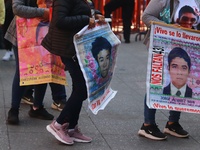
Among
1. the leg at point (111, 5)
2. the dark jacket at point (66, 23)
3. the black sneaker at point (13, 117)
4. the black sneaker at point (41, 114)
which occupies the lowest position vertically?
the black sneaker at point (41, 114)

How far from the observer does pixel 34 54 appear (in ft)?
19.3

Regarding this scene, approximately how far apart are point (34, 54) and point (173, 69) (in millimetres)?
1625

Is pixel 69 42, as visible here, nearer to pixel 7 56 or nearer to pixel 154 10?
pixel 154 10

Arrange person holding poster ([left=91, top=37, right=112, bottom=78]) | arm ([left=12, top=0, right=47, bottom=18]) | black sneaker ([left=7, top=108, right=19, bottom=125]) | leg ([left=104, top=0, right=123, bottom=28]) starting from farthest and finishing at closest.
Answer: leg ([left=104, top=0, right=123, bottom=28]) → black sneaker ([left=7, top=108, right=19, bottom=125]) → arm ([left=12, top=0, right=47, bottom=18]) → person holding poster ([left=91, top=37, right=112, bottom=78])

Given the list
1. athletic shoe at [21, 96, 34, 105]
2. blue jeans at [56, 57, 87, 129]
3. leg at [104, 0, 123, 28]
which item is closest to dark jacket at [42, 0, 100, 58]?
blue jeans at [56, 57, 87, 129]

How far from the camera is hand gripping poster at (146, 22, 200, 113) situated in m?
5.27

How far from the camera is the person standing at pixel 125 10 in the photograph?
13227 millimetres

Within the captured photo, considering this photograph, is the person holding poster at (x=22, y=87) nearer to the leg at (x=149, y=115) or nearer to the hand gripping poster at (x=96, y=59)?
the hand gripping poster at (x=96, y=59)

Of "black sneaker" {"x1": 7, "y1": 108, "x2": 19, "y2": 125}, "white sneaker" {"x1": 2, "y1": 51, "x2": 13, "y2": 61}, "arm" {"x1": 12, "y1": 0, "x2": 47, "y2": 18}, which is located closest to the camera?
"arm" {"x1": 12, "y1": 0, "x2": 47, "y2": 18}

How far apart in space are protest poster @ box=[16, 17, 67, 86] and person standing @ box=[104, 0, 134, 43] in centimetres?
744

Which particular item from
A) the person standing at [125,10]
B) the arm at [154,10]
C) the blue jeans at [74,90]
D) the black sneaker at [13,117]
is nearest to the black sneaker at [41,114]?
the black sneaker at [13,117]

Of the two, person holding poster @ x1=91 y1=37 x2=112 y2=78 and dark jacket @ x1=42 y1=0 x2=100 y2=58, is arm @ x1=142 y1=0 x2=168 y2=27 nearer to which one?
person holding poster @ x1=91 y1=37 x2=112 y2=78

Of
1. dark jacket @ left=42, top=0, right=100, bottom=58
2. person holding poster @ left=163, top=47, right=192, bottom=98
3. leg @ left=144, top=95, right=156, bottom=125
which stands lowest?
leg @ left=144, top=95, right=156, bottom=125

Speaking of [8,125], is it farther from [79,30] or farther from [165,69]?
[165,69]
